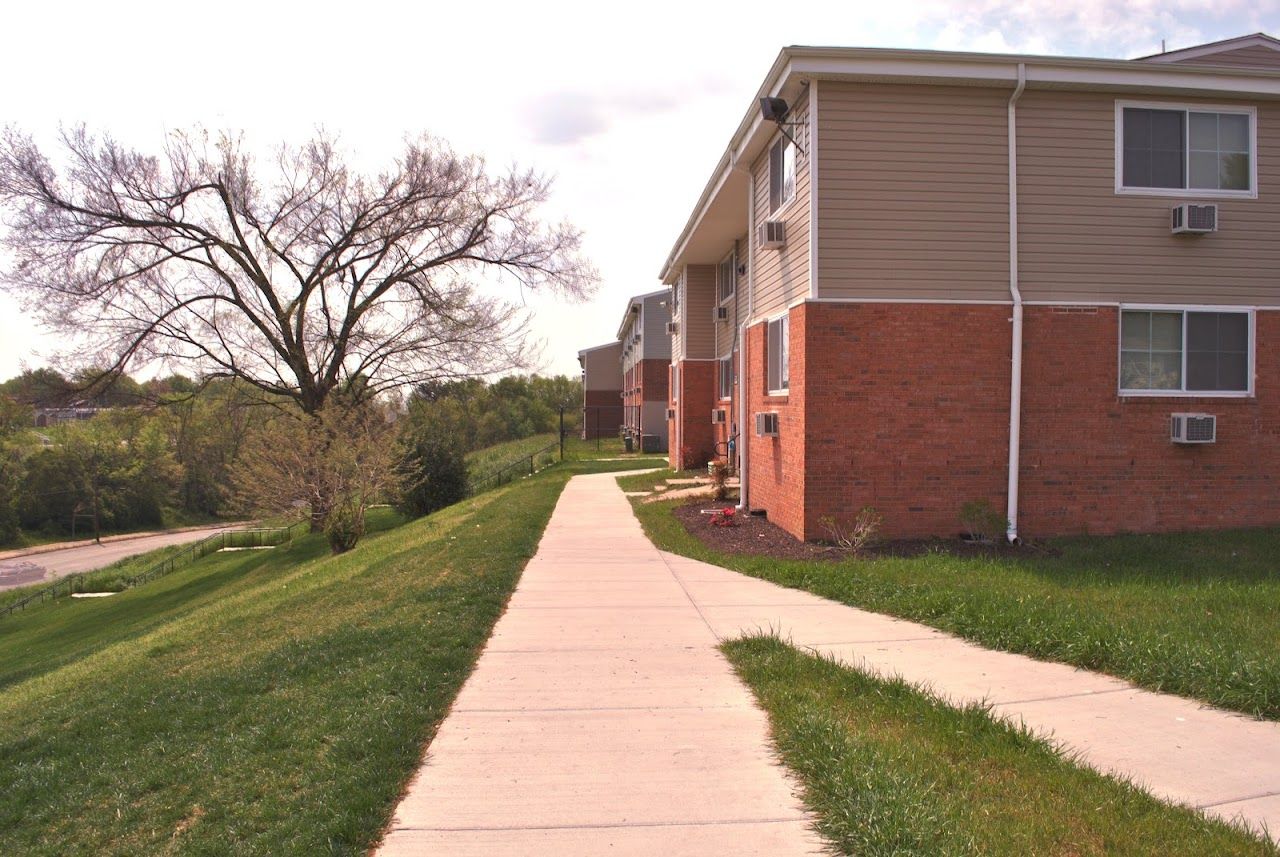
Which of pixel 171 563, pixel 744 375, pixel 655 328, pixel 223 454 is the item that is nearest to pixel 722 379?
pixel 744 375

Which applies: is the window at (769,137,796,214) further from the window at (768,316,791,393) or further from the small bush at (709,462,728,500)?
the small bush at (709,462,728,500)

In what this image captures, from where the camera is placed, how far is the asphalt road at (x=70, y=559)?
4047 cm

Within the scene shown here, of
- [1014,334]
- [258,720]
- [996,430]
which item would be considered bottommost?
[258,720]

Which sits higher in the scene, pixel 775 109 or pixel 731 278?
pixel 775 109

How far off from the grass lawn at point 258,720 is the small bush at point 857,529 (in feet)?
12.2

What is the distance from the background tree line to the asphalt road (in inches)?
162

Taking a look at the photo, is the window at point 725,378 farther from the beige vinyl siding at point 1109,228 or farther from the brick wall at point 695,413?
the beige vinyl siding at point 1109,228

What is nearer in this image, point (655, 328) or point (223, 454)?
point (655, 328)

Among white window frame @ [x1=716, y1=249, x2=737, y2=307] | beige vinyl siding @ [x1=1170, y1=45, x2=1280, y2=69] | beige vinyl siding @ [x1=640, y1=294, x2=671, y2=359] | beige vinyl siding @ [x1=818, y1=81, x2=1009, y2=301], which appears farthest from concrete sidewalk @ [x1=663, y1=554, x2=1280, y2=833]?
beige vinyl siding @ [x1=640, y1=294, x2=671, y2=359]

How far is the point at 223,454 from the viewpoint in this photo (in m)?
57.2

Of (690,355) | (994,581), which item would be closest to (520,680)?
(994,581)

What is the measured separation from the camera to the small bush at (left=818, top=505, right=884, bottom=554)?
33.7 ft

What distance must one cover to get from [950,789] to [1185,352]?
9.57 m

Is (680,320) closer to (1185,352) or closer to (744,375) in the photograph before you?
(744,375)
